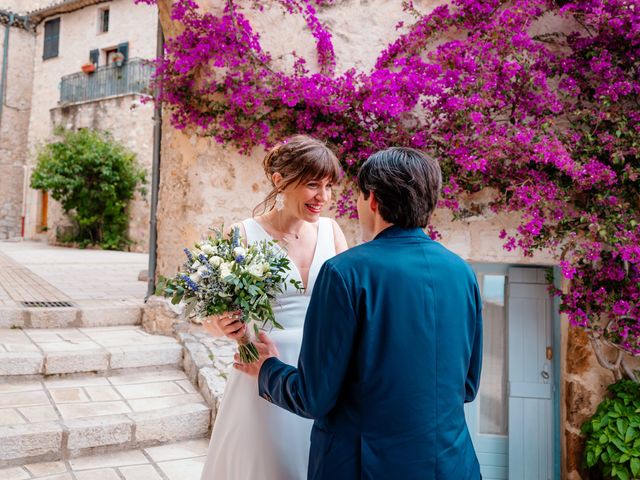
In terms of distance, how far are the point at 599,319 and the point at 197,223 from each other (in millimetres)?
3275

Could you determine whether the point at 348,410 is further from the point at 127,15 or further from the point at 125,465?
the point at 127,15

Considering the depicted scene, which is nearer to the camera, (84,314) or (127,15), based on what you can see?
(84,314)

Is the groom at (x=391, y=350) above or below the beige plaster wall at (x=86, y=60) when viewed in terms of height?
below

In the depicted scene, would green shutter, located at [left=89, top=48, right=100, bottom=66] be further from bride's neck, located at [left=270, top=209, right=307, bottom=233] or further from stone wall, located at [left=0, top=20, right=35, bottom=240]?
bride's neck, located at [left=270, top=209, right=307, bottom=233]

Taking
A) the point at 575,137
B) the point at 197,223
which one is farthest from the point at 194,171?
the point at 575,137

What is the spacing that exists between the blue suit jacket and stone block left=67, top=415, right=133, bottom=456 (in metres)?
2.30

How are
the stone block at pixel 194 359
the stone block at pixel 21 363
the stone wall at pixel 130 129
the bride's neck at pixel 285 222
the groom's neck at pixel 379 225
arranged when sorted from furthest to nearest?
the stone wall at pixel 130 129 → the stone block at pixel 194 359 → the stone block at pixel 21 363 → the bride's neck at pixel 285 222 → the groom's neck at pixel 379 225

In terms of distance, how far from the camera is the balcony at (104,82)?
17.2 m

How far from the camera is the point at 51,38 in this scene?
19.9 metres

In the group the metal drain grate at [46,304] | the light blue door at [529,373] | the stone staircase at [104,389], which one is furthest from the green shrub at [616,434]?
the metal drain grate at [46,304]

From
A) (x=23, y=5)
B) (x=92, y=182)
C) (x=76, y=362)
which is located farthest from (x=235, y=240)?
(x=23, y=5)

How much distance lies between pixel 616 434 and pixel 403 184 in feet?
Answer: 12.4

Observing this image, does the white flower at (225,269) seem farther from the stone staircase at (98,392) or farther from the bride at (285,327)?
the stone staircase at (98,392)

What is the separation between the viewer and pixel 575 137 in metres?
3.99
